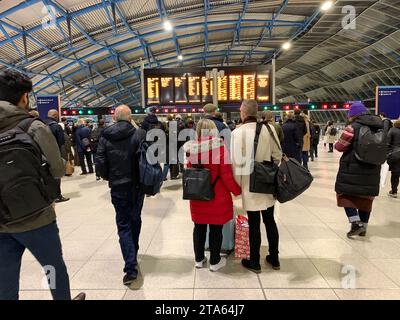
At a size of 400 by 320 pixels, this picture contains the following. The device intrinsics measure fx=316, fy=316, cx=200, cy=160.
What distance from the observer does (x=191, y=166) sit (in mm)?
3043

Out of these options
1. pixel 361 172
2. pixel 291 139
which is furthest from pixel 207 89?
pixel 361 172

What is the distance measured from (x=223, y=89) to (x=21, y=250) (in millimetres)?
9075

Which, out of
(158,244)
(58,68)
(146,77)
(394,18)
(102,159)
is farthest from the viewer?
(58,68)

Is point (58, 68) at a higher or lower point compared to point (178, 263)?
higher

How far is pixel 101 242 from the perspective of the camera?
4.00 meters

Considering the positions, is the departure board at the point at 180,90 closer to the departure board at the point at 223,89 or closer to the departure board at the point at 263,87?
the departure board at the point at 223,89

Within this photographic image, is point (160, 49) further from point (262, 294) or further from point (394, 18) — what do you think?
point (262, 294)

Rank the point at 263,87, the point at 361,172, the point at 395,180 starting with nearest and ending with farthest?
the point at 361,172
the point at 395,180
the point at 263,87

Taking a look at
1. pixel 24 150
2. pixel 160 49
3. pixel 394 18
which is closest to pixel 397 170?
pixel 24 150

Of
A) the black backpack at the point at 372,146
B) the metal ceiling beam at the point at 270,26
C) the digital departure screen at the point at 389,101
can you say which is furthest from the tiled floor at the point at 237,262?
the metal ceiling beam at the point at 270,26

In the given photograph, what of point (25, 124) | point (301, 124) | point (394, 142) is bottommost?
point (394, 142)

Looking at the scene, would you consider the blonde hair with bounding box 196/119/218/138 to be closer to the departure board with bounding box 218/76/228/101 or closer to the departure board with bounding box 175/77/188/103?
the departure board with bounding box 218/76/228/101

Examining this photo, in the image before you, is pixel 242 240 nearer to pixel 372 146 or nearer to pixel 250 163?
pixel 250 163
